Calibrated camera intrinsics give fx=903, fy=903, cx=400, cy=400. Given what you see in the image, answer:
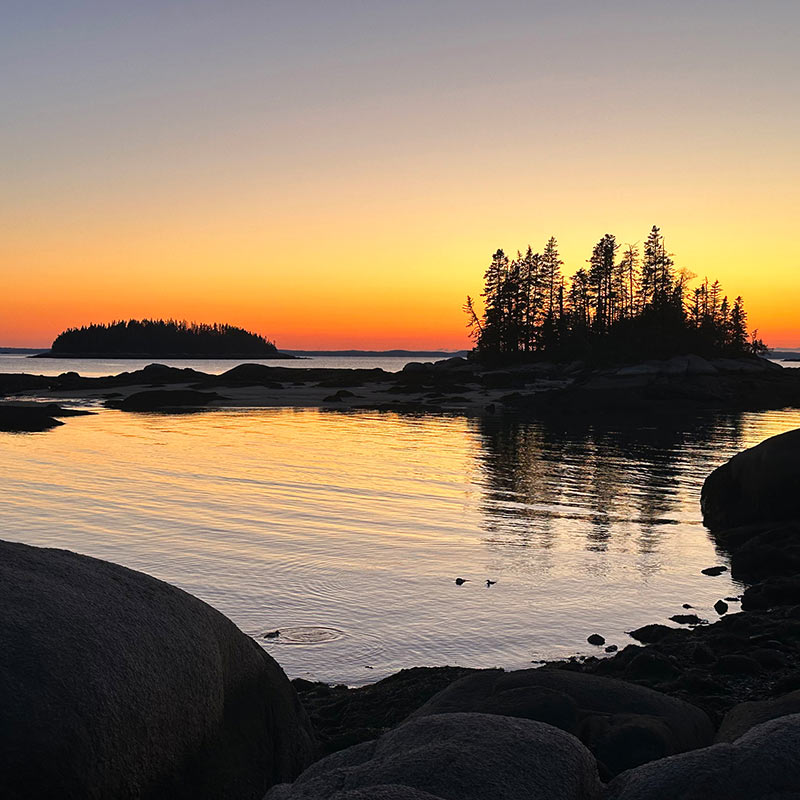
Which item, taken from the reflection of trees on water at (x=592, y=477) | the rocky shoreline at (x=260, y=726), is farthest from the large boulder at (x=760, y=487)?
the rocky shoreline at (x=260, y=726)

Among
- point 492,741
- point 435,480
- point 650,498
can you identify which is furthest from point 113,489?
point 492,741

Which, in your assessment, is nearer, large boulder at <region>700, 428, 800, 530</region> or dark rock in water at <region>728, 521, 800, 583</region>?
dark rock in water at <region>728, 521, 800, 583</region>

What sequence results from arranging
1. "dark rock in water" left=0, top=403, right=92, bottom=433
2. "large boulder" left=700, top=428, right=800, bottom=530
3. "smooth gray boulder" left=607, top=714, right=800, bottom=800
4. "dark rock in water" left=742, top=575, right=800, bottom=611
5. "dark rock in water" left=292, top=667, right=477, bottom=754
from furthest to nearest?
"dark rock in water" left=0, top=403, right=92, bottom=433 → "large boulder" left=700, top=428, right=800, bottom=530 → "dark rock in water" left=742, top=575, right=800, bottom=611 → "dark rock in water" left=292, top=667, right=477, bottom=754 → "smooth gray boulder" left=607, top=714, right=800, bottom=800

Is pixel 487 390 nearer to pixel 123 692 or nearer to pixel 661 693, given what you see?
pixel 661 693

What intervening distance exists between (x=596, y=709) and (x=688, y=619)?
17.6 ft

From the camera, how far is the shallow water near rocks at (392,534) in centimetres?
1056

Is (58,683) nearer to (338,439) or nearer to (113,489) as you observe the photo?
(113,489)

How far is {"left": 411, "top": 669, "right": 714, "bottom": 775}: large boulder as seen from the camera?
562 centimetres

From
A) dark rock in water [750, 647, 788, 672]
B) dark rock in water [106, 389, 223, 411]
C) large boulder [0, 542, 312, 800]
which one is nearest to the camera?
large boulder [0, 542, 312, 800]

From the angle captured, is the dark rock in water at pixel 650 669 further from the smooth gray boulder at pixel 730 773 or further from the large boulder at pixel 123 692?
the smooth gray boulder at pixel 730 773

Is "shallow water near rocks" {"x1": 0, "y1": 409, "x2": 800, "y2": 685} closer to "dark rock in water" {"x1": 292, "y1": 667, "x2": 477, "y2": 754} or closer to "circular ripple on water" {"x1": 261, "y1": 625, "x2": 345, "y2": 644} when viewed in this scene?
"circular ripple on water" {"x1": 261, "y1": 625, "x2": 345, "y2": 644}

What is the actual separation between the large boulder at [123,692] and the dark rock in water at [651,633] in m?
5.43

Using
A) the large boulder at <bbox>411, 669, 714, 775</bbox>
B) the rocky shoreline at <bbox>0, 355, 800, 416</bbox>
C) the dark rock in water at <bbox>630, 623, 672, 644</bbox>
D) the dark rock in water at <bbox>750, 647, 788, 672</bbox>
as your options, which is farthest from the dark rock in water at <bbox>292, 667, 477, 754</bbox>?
the rocky shoreline at <bbox>0, 355, 800, 416</bbox>

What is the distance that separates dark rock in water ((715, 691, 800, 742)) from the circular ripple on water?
479 cm
